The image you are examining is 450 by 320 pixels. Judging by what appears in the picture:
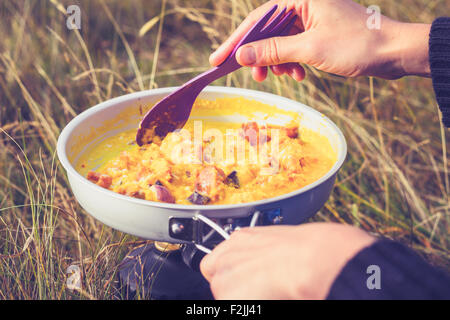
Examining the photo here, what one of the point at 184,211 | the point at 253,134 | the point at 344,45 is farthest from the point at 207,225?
the point at 344,45

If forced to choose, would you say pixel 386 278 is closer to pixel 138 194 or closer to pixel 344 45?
pixel 138 194

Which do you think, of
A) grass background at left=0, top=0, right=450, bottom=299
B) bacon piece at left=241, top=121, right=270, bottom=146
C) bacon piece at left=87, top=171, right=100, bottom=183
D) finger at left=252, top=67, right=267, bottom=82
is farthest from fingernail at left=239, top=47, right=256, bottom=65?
grass background at left=0, top=0, right=450, bottom=299

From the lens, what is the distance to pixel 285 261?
2.99 ft

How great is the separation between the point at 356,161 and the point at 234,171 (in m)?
1.24

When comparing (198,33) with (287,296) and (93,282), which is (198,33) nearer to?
(93,282)

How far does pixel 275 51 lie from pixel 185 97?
354 millimetres

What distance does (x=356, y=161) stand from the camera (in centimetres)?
243

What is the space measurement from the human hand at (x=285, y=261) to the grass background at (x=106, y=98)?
2.04 feet

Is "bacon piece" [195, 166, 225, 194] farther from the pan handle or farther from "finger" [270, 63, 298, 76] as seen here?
"finger" [270, 63, 298, 76]

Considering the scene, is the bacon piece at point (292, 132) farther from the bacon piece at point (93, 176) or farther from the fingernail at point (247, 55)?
the bacon piece at point (93, 176)

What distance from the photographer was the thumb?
1469 mm

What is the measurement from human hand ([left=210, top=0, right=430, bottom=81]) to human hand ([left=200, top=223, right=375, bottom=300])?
2.32 ft
